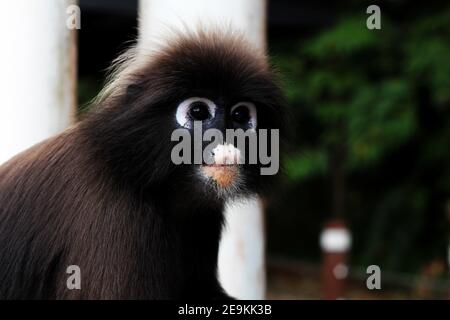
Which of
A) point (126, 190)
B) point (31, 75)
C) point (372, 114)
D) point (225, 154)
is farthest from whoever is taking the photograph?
point (372, 114)

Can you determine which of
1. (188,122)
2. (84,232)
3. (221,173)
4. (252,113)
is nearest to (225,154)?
(221,173)

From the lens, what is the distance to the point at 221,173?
349 cm

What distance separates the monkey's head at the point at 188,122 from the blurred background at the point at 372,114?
4912mm

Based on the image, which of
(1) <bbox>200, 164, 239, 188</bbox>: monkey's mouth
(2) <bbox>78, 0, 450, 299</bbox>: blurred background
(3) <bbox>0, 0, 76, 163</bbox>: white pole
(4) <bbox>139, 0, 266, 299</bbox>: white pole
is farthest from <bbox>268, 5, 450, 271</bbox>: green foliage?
(1) <bbox>200, 164, 239, 188</bbox>: monkey's mouth

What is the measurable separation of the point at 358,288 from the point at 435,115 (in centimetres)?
244

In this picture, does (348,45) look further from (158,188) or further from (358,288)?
(158,188)

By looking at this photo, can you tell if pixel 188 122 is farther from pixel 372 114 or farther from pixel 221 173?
pixel 372 114

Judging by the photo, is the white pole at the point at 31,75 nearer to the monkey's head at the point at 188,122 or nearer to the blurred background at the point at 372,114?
the monkey's head at the point at 188,122

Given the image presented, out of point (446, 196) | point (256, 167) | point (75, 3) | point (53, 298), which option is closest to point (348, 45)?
point (446, 196)

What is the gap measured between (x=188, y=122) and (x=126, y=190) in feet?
1.27

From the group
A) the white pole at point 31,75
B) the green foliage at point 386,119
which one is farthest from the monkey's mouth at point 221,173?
the green foliage at point 386,119

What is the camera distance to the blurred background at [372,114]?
367 inches

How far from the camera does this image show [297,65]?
10.1 m
